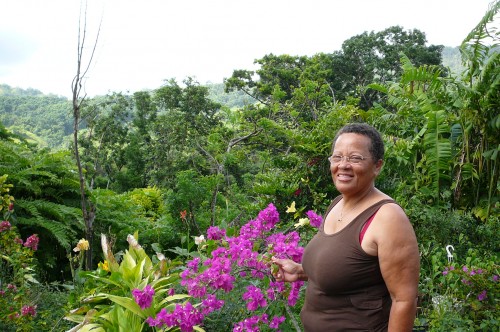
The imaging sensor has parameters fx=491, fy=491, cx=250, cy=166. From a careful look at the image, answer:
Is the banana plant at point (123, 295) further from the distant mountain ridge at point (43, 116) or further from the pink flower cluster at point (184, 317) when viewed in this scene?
the distant mountain ridge at point (43, 116)

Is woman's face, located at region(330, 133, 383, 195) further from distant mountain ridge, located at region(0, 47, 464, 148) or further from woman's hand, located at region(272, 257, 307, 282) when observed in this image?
distant mountain ridge, located at region(0, 47, 464, 148)

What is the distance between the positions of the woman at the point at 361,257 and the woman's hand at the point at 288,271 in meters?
0.25

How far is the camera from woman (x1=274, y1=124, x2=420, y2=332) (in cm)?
162

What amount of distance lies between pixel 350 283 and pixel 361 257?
0.35 ft

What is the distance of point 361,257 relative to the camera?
1.70 metres

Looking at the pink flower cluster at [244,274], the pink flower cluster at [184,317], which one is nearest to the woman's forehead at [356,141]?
the pink flower cluster at [244,274]

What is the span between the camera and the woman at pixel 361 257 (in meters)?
1.62

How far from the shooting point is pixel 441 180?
643 cm

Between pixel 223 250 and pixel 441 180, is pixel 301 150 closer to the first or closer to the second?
pixel 441 180

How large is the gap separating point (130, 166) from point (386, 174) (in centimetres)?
1472

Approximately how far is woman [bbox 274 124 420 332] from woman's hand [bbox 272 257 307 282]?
0.82 feet

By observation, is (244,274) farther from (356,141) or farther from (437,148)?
(437,148)

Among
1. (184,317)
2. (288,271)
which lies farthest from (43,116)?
(288,271)

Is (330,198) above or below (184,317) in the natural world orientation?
below
